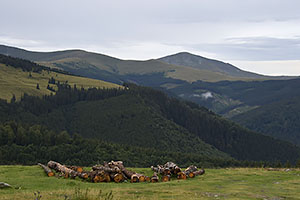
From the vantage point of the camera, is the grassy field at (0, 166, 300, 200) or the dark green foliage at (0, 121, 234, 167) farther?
the dark green foliage at (0, 121, 234, 167)

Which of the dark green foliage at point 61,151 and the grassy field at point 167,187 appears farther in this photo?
the dark green foliage at point 61,151

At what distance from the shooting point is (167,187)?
30812mm

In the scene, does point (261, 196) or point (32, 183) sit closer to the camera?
point (261, 196)

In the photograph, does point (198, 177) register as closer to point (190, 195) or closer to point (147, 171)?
point (147, 171)

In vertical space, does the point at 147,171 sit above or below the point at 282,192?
below

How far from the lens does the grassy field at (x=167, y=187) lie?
25.5 m

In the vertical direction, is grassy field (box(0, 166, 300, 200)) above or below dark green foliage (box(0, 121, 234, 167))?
above

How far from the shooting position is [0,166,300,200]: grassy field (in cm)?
2552

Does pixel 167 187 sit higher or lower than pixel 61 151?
higher

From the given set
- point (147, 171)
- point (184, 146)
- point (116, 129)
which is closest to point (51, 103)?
point (116, 129)

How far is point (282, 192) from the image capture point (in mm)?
29500

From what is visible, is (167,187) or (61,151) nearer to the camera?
(167,187)

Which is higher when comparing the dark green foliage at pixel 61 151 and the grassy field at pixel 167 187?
the grassy field at pixel 167 187

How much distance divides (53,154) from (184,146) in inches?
3489
